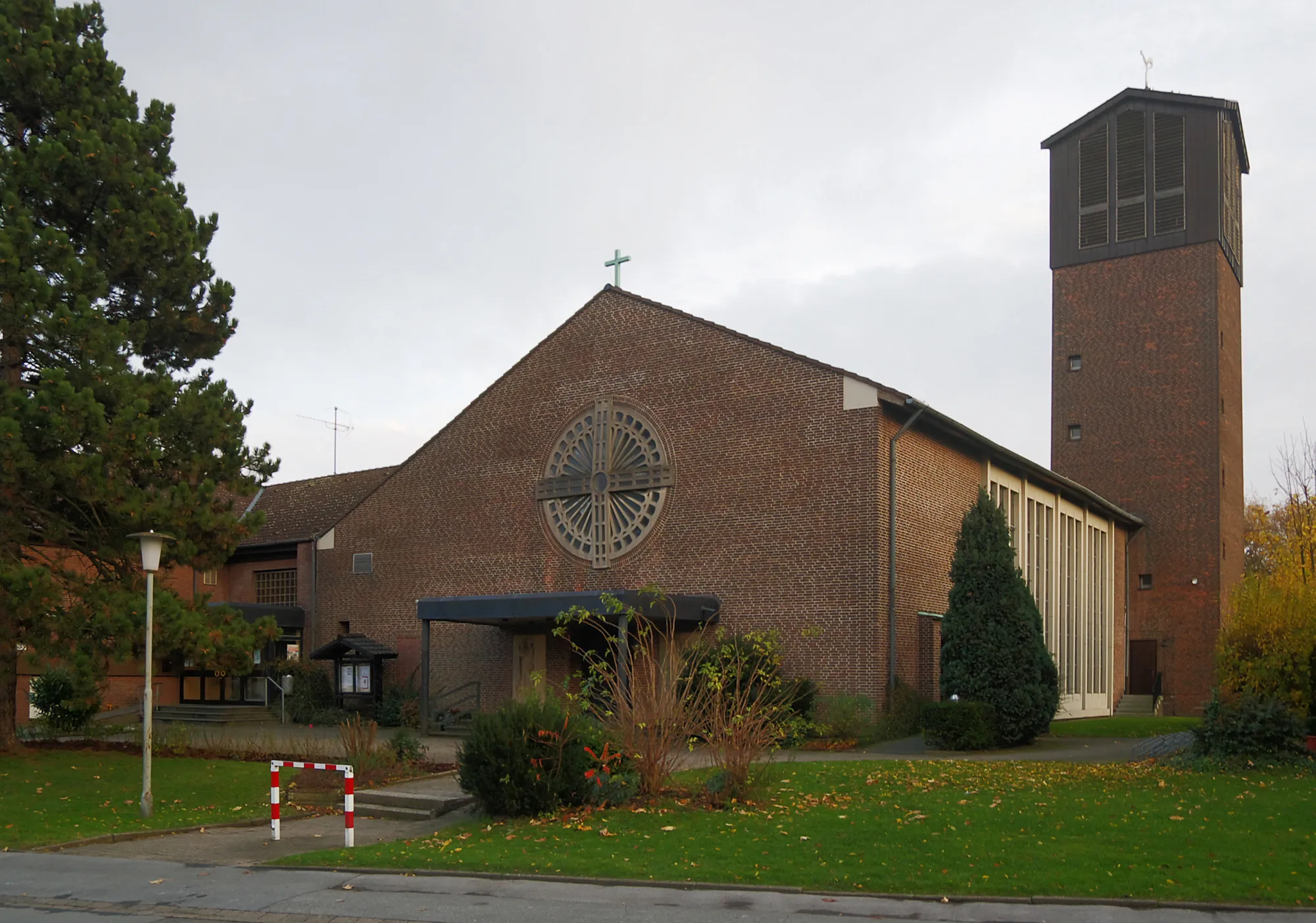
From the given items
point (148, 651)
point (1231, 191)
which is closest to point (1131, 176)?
point (1231, 191)

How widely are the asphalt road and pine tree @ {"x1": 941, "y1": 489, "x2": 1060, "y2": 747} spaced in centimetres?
1406

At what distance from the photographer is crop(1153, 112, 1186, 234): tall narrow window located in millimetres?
40781

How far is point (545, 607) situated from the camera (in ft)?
87.0

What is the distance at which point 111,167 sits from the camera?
860 inches

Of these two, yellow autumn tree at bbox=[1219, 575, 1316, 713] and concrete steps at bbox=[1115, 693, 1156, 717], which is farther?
concrete steps at bbox=[1115, 693, 1156, 717]

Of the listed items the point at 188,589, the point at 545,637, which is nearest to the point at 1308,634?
the point at 545,637

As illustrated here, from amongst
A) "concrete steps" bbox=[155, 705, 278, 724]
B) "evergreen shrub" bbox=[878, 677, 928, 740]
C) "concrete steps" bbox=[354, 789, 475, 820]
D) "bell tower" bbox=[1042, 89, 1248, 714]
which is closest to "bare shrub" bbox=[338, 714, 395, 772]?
"concrete steps" bbox=[354, 789, 475, 820]

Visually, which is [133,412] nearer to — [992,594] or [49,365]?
[49,365]

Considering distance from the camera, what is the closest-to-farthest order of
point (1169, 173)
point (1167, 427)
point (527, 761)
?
1. point (527, 761)
2. point (1167, 427)
3. point (1169, 173)

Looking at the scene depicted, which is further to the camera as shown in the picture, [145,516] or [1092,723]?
[1092,723]

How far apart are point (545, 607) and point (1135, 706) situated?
76.9 ft

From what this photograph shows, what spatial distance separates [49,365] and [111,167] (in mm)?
3755

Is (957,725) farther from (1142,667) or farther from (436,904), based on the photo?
(1142,667)

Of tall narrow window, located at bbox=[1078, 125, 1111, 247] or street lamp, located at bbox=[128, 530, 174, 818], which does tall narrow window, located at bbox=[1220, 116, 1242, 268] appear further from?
street lamp, located at bbox=[128, 530, 174, 818]
